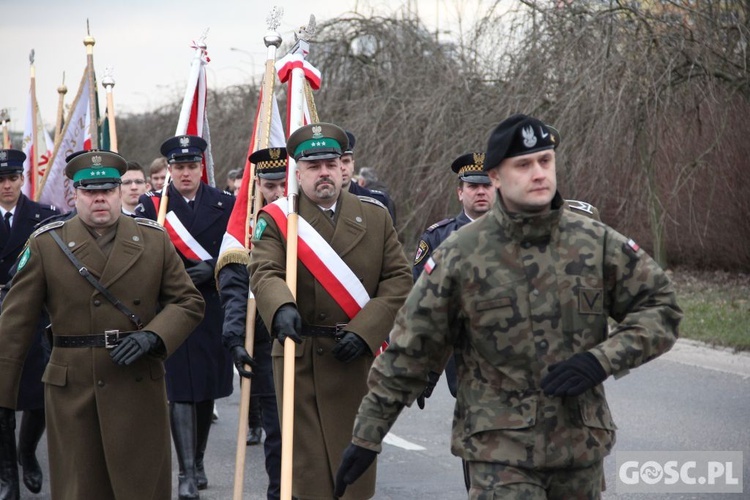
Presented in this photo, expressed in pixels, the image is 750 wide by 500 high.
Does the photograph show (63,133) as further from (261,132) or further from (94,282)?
(94,282)

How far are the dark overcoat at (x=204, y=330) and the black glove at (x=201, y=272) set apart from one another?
2.6 inches

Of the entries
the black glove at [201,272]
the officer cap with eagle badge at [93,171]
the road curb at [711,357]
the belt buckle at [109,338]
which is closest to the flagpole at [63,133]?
the black glove at [201,272]

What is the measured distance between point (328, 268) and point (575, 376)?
2.30 metres

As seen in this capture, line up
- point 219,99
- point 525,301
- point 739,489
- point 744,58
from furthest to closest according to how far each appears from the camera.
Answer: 1. point 219,99
2. point 744,58
3. point 739,489
4. point 525,301

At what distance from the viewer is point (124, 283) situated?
20.0ft

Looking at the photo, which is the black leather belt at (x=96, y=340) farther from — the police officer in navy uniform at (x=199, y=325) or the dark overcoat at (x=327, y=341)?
the police officer in navy uniform at (x=199, y=325)

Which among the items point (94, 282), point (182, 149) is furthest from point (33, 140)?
point (94, 282)

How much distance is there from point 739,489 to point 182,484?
10.7 feet

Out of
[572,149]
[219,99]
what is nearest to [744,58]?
[572,149]

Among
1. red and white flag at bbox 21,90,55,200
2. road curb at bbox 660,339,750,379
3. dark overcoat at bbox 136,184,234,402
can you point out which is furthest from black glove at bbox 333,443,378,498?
red and white flag at bbox 21,90,55,200

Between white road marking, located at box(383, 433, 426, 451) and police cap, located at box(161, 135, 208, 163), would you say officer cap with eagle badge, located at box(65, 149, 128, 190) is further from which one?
white road marking, located at box(383, 433, 426, 451)

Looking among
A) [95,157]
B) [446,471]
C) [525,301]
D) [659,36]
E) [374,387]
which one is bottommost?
[446,471]

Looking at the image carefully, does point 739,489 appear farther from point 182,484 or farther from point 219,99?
point 219,99

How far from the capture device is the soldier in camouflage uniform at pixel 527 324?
13.1 feet
